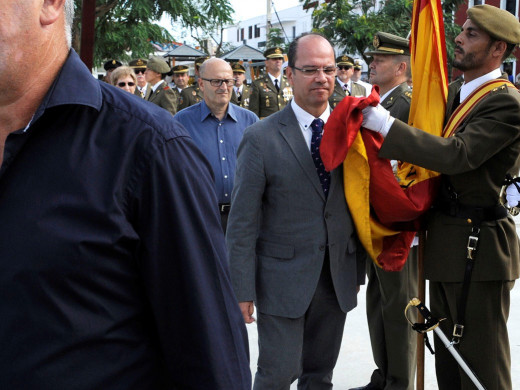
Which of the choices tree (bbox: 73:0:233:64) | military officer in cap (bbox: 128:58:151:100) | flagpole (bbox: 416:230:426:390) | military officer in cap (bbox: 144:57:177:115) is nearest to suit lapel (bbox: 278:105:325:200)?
flagpole (bbox: 416:230:426:390)

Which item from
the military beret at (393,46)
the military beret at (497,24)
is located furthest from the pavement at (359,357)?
the military beret at (497,24)

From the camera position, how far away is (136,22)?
1739cm

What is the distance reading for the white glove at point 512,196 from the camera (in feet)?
10.1

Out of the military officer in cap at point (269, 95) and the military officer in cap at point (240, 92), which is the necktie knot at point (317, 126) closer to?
the military officer in cap at point (269, 95)

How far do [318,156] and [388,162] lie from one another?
13.3 inches

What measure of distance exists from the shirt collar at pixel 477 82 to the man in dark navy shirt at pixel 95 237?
2.15 metres

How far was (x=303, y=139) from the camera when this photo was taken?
3.20 metres

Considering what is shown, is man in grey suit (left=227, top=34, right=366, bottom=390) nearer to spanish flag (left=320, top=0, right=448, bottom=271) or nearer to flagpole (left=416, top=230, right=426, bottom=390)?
spanish flag (left=320, top=0, right=448, bottom=271)

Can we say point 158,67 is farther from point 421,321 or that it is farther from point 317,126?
point 421,321

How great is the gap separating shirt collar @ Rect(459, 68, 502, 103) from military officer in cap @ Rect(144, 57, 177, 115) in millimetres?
6304

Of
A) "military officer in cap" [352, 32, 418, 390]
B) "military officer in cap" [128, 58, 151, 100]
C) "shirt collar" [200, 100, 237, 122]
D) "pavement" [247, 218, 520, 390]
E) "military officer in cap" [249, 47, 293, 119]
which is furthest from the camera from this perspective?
"military officer in cap" [249, 47, 293, 119]

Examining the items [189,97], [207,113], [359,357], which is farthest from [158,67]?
[359,357]

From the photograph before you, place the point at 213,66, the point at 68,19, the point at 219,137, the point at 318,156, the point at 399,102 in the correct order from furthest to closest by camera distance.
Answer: the point at 213,66 < the point at 219,137 < the point at 399,102 < the point at 318,156 < the point at 68,19

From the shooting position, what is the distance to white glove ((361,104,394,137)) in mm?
2959
